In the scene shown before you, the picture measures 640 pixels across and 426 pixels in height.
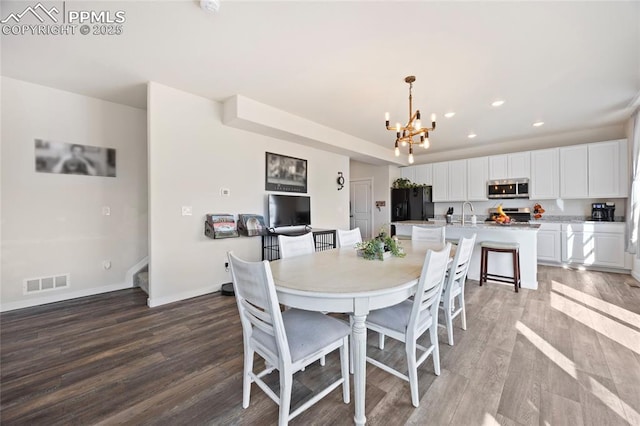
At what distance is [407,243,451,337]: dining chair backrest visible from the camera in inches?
57.5

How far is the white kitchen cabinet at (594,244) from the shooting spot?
14.2ft

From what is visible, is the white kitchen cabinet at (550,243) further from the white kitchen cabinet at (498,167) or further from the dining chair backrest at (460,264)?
the dining chair backrest at (460,264)

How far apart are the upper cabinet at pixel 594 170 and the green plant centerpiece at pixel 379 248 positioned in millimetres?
4839

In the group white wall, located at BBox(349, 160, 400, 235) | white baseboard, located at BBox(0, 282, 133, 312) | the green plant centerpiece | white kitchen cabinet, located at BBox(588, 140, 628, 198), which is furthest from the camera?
white wall, located at BBox(349, 160, 400, 235)

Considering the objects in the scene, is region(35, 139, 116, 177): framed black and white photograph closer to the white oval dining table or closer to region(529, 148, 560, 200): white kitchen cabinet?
the white oval dining table

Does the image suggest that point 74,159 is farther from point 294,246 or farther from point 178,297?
point 294,246

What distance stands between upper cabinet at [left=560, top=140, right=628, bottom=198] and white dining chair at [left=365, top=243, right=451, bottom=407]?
5.06 metres

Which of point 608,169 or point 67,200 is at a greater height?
point 608,169

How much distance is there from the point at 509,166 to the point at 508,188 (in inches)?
18.4

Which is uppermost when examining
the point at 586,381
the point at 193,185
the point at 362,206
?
the point at 193,185

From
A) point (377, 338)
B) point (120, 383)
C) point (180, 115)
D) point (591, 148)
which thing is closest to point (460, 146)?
point (591, 148)

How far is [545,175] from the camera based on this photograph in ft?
16.6

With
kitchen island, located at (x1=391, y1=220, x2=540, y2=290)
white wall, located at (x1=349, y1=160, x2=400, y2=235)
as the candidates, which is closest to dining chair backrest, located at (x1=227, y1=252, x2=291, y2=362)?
kitchen island, located at (x1=391, y1=220, x2=540, y2=290)

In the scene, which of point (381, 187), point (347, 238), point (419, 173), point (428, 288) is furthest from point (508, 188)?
point (428, 288)
